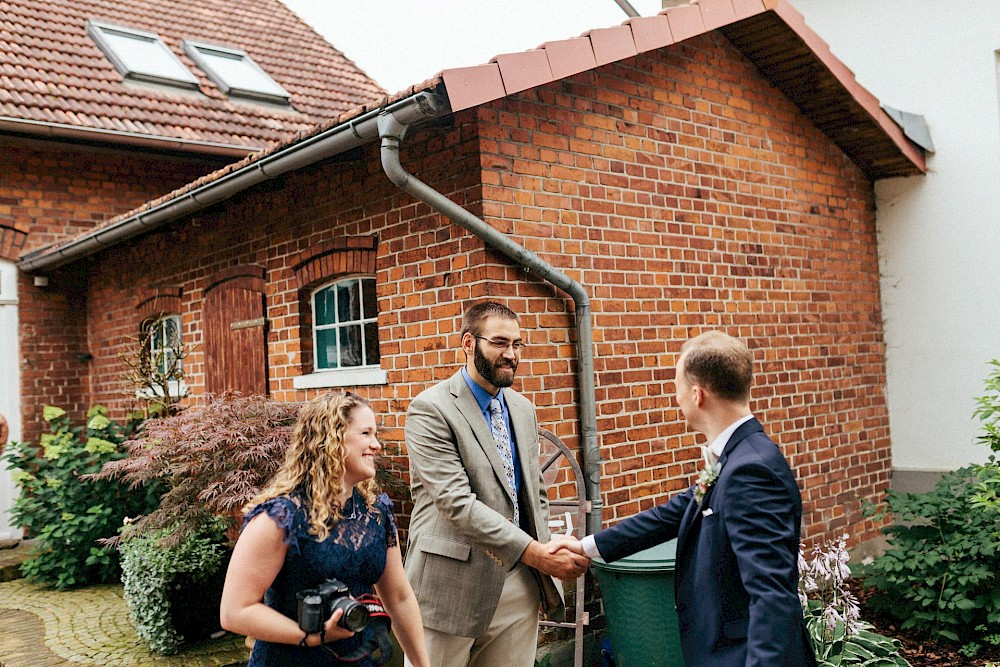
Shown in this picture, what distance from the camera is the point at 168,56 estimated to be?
40.5ft

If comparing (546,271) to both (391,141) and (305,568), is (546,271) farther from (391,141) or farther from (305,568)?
(305,568)

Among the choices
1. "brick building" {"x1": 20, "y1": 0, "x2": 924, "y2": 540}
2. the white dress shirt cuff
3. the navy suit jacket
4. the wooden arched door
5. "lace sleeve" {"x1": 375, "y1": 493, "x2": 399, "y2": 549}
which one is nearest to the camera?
the navy suit jacket

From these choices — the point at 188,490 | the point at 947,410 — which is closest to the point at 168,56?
the point at 188,490

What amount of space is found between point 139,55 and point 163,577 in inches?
344

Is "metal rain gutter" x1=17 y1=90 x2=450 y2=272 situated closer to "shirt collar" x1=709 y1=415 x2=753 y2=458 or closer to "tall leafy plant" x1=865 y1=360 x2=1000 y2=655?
"shirt collar" x1=709 y1=415 x2=753 y2=458

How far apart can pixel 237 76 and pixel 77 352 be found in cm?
468

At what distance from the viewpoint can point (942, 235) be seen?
788cm

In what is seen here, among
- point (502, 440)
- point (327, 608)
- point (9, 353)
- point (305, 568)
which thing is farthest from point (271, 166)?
point (9, 353)

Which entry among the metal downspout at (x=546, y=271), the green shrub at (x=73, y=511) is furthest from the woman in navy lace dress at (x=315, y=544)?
the green shrub at (x=73, y=511)

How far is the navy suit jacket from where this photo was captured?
90.0 inches

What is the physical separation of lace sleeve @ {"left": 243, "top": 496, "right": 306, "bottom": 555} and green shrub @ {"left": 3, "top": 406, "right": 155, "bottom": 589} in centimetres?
555

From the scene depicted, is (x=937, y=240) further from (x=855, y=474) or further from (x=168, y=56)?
(x=168, y=56)

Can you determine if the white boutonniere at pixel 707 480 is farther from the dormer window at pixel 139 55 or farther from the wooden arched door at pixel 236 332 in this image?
the dormer window at pixel 139 55

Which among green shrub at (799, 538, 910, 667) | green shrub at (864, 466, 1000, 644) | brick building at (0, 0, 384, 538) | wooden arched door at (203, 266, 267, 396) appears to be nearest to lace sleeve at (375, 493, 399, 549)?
green shrub at (799, 538, 910, 667)
